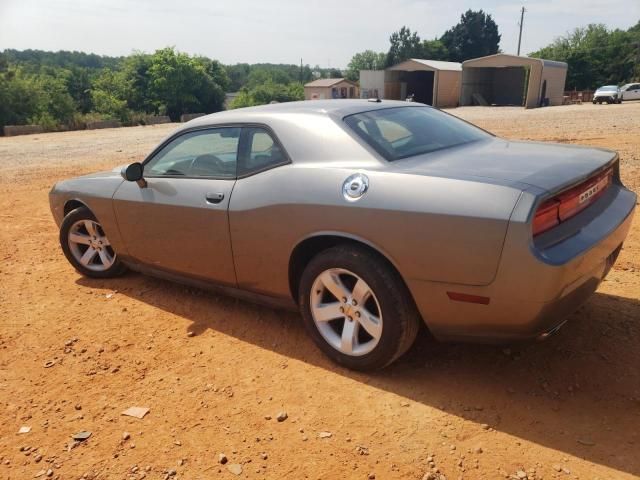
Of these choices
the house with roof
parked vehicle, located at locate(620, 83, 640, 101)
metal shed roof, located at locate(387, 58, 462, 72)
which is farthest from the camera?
the house with roof

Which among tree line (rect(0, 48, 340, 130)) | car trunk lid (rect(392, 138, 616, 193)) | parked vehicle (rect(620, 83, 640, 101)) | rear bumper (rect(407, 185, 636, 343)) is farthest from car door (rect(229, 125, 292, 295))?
parked vehicle (rect(620, 83, 640, 101))

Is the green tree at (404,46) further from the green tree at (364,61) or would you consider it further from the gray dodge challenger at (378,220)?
the gray dodge challenger at (378,220)

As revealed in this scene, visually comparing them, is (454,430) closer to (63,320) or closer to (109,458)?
(109,458)

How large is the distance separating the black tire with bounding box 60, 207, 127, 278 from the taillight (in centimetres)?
356

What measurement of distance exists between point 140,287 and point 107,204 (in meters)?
0.80

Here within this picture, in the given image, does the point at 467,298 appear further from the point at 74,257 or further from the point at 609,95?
the point at 609,95

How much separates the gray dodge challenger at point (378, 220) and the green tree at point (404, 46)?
313 feet

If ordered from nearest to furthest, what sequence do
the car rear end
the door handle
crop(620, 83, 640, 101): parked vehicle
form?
the car rear end, the door handle, crop(620, 83, 640, 101): parked vehicle

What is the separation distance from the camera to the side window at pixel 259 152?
3.31 meters

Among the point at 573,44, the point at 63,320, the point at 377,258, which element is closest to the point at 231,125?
the point at 377,258

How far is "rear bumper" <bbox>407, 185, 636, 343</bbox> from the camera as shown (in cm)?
235

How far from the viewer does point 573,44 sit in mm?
73188

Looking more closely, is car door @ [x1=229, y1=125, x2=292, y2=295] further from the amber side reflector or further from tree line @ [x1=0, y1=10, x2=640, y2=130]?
tree line @ [x1=0, y1=10, x2=640, y2=130]

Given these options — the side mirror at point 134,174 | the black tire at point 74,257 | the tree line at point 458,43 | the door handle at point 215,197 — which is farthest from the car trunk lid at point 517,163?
the tree line at point 458,43
